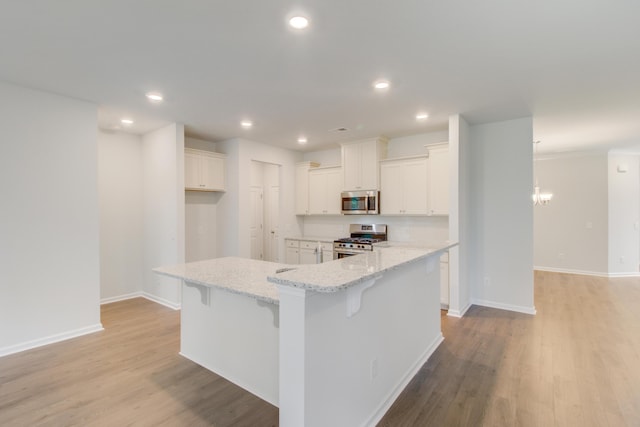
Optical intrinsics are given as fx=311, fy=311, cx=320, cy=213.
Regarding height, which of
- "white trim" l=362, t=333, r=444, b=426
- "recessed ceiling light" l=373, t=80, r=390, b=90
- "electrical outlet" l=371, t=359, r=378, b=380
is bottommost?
"white trim" l=362, t=333, r=444, b=426

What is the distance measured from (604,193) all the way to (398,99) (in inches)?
245

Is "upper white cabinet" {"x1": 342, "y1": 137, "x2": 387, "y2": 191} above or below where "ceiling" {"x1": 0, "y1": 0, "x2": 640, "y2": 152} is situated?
below

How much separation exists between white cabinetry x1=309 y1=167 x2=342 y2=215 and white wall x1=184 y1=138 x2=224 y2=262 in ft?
5.92

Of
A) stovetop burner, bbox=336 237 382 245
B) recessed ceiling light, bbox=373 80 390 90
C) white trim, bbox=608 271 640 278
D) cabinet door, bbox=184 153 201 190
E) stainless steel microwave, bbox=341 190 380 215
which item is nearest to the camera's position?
recessed ceiling light, bbox=373 80 390 90

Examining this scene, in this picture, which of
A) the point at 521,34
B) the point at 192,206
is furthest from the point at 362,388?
the point at 192,206

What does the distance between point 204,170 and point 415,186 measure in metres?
3.47

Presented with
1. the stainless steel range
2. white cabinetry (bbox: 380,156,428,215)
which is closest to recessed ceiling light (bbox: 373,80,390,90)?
white cabinetry (bbox: 380,156,428,215)

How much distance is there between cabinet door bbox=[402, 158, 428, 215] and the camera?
486 centimetres

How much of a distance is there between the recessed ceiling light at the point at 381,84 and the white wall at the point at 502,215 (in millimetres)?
2247

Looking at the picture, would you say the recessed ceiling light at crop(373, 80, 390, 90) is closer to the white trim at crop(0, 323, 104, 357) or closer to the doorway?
the white trim at crop(0, 323, 104, 357)

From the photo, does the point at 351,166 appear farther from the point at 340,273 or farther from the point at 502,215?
the point at 340,273

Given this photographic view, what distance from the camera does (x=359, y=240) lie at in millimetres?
5410

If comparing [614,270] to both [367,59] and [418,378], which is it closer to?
[418,378]

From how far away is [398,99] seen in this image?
3.53 m
